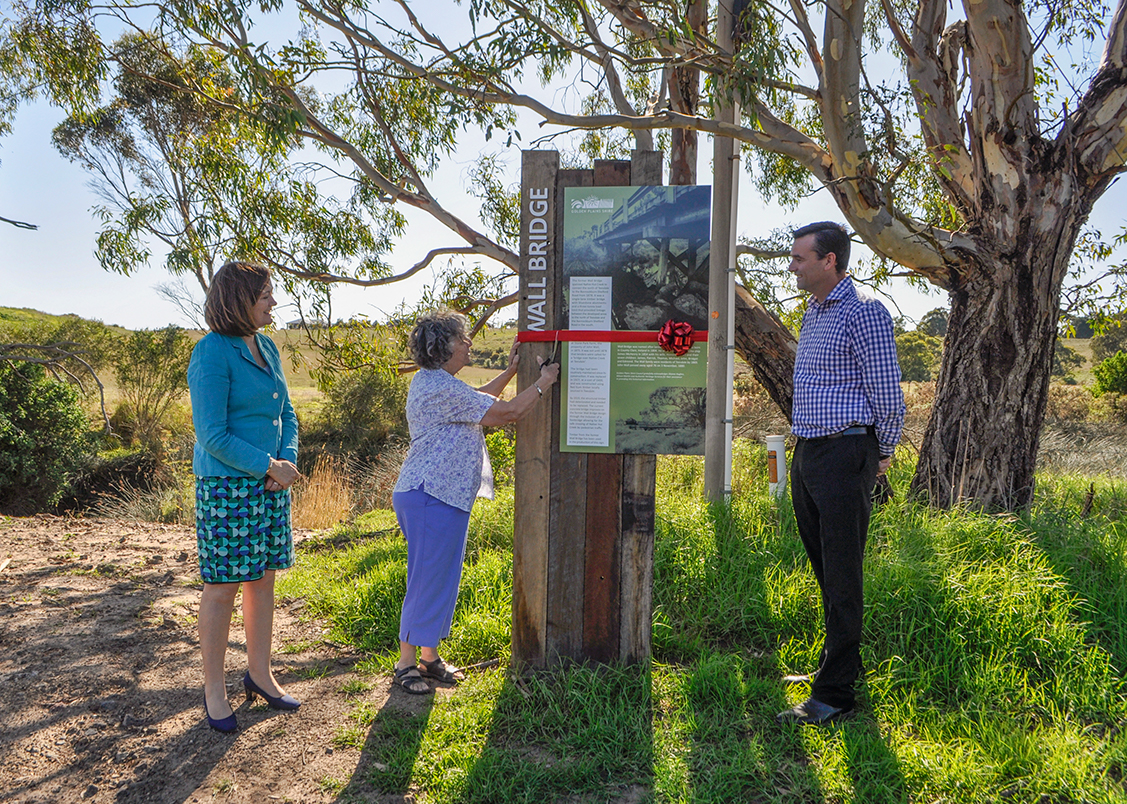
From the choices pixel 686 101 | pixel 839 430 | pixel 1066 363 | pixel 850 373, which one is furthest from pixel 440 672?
pixel 1066 363

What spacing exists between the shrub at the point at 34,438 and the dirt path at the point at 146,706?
9.65 metres

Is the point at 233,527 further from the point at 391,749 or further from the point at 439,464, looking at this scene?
the point at 391,749

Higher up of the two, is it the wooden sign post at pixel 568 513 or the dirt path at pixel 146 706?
the wooden sign post at pixel 568 513

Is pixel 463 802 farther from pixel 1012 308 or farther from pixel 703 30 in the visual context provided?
pixel 703 30

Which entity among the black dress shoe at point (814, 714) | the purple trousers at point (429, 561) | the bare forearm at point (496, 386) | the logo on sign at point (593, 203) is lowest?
the black dress shoe at point (814, 714)

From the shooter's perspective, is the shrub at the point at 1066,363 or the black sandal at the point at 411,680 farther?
the shrub at the point at 1066,363

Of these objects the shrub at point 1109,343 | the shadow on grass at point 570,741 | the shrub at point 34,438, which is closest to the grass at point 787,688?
the shadow on grass at point 570,741

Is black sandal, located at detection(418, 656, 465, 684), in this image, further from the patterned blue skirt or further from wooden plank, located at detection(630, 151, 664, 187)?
wooden plank, located at detection(630, 151, 664, 187)

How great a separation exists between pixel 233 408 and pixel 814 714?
249cm

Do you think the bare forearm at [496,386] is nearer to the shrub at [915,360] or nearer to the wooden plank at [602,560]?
the wooden plank at [602,560]

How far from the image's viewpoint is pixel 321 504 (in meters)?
9.41

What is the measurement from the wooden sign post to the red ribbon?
0.04m

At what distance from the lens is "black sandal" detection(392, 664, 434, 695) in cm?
318

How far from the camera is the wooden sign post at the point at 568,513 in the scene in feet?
10.4
